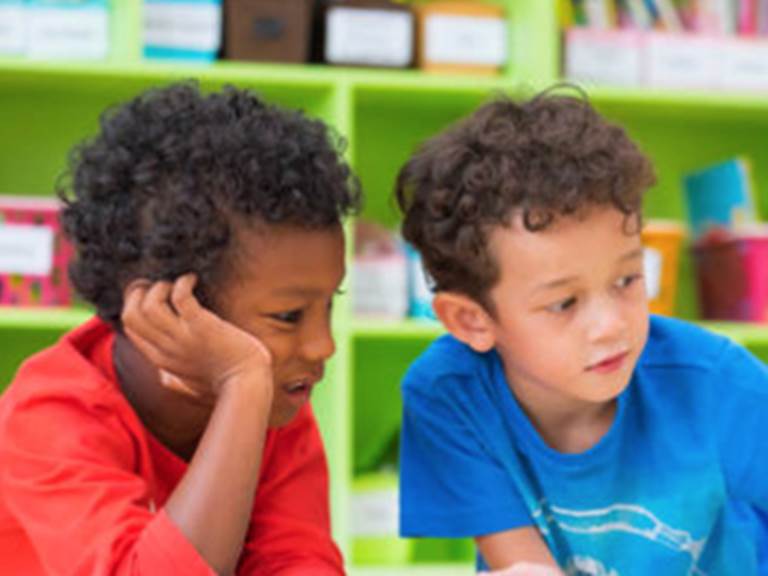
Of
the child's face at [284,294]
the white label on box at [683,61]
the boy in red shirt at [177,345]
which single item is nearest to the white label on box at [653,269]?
the white label on box at [683,61]

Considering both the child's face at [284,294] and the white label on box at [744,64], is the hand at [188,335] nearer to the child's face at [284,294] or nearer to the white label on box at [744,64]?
the child's face at [284,294]

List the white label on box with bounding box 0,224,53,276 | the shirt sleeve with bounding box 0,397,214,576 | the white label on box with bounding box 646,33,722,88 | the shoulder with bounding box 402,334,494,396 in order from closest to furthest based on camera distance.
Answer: the shirt sleeve with bounding box 0,397,214,576, the shoulder with bounding box 402,334,494,396, the white label on box with bounding box 0,224,53,276, the white label on box with bounding box 646,33,722,88

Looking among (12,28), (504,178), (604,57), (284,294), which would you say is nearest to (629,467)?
(504,178)

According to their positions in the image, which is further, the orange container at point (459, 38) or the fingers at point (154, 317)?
the orange container at point (459, 38)

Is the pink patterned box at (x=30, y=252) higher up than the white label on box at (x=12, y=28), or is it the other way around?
the white label on box at (x=12, y=28)

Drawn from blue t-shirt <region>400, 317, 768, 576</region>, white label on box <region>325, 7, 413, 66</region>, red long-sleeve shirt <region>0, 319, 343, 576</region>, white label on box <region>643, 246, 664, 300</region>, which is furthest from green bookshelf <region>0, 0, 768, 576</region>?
red long-sleeve shirt <region>0, 319, 343, 576</region>

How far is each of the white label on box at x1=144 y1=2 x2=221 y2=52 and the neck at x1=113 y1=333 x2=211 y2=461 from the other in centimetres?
116

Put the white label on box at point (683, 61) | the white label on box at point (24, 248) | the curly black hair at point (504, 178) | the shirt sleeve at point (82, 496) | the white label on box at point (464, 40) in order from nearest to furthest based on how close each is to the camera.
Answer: the shirt sleeve at point (82, 496) → the curly black hair at point (504, 178) → the white label on box at point (24, 248) → the white label on box at point (464, 40) → the white label on box at point (683, 61)

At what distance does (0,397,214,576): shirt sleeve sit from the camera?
1.21m

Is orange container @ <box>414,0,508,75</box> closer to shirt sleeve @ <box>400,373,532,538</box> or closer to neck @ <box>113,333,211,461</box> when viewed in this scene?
shirt sleeve @ <box>400,373,532,538</box>

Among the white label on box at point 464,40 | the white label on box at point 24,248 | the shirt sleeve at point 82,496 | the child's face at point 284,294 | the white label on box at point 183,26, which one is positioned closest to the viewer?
the shirt sleeve at point 82,496

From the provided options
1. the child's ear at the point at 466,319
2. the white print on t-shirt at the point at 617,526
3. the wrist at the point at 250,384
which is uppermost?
the child's ear at the point at 466,319

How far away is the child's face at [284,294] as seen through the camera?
4.31 feet

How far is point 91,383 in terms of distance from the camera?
4.42 feet
